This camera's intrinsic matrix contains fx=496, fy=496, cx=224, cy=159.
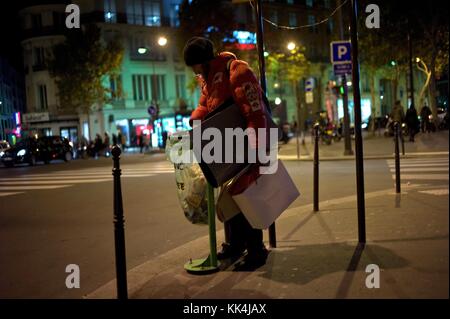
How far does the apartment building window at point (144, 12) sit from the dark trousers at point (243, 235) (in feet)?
163

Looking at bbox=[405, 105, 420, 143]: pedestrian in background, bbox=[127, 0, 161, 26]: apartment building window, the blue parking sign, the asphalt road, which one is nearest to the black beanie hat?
the asphalt road

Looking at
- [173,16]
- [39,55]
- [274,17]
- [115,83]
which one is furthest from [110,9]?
[274,17]

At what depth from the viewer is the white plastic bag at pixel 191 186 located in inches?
180

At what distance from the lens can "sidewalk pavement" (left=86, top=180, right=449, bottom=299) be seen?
3.50 meters

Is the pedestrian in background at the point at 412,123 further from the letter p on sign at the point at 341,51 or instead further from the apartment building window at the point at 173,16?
the apartment building window at the point at 173,16

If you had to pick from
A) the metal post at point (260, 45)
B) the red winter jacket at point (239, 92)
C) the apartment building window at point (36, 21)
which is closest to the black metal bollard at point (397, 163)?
the metal post at point (260, 45)

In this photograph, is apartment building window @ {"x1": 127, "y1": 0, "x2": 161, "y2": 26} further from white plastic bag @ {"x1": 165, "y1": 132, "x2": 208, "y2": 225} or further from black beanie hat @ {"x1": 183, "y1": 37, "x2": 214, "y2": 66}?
white plastic bag @ {"x1": 165, "y1": 132, "x2": 208, "y2": 225}

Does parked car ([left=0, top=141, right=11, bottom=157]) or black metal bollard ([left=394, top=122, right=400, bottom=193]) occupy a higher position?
parked car ([left=0, top=141, right=11, bottom=157])

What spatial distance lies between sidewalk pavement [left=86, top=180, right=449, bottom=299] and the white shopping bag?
0.45m

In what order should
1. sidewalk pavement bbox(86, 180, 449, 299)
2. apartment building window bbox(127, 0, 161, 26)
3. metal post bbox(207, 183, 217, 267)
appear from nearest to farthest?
1. sidewalk pavement bbox(86, 180, 449, 299)
2. metal post bbox(207, 183, 217, 267)
3. apartment building window bbox(127, 0, 161, 26)

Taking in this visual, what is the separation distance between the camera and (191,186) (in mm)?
4621

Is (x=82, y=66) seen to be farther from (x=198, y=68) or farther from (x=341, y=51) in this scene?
(x=198, y=68)
